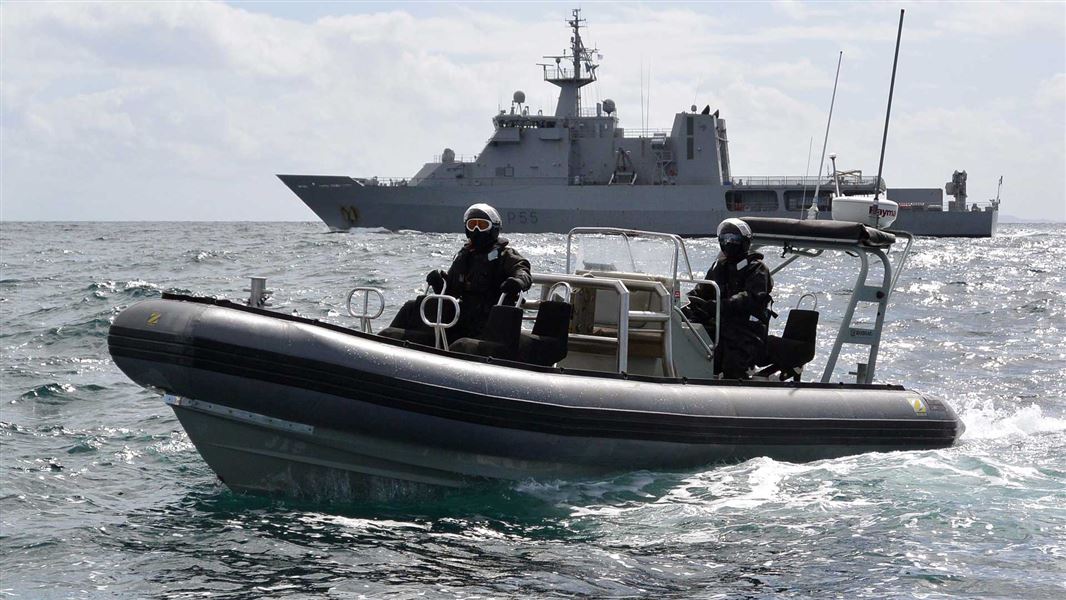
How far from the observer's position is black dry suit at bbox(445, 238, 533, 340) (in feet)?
25.4

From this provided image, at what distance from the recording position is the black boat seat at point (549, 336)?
24.4 ft

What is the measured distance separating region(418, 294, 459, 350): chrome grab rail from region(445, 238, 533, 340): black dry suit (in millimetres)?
115

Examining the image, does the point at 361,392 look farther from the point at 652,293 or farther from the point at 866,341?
the point at 866,341

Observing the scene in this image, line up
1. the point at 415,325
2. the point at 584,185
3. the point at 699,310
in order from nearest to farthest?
the point at 415,325 < the point at 699,310 < the point at 584,185

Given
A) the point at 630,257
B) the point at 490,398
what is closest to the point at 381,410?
the point at 490,398

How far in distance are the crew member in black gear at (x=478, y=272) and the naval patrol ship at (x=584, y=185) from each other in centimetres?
4930

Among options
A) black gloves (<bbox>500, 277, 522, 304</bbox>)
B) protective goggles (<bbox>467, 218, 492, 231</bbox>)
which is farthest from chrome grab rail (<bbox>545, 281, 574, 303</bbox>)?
protective goggles (<bbox>467, 218, 492, 231</bbox>)

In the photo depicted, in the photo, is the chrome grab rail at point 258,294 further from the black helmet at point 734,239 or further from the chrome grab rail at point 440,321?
the black helmet at point 734,239

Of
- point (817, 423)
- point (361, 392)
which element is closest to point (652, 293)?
point (817, 423)

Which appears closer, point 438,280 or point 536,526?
point 536,526

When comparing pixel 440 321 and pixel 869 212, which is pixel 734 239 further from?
pixel 440 321

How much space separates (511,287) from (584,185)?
5020 centimetres

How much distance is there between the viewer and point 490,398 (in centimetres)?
681

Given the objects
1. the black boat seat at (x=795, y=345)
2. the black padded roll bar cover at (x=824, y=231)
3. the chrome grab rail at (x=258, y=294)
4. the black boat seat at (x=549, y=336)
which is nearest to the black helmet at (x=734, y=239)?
the black padded roll bar cover at (x=824, y=231)
